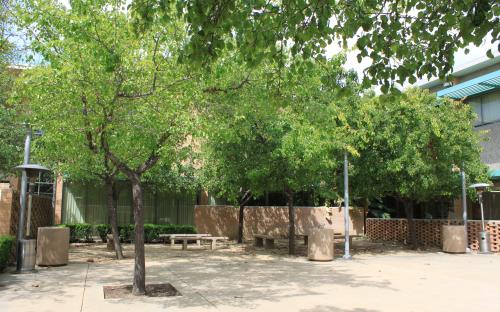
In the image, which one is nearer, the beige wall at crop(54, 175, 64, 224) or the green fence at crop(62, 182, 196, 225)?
the beige wall at crop(54, 175, 64, 224)

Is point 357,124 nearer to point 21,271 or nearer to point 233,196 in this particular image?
point 233,196

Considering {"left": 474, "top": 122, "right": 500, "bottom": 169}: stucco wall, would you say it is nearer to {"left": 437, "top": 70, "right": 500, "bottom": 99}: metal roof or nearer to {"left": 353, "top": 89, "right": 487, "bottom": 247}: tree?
{"left": 437, "top": 70, "right": 500, "bottom": 99}: metal roof

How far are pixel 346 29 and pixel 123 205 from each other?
20.2 metres

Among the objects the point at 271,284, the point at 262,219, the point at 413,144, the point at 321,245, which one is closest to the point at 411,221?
the point at 413,144

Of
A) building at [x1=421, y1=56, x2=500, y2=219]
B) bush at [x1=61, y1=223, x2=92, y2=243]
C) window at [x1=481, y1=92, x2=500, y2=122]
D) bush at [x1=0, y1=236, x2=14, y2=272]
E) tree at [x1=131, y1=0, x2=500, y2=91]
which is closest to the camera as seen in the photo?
tree at [x1=131, y1=0, x2=500, y2=91]

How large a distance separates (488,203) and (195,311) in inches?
777

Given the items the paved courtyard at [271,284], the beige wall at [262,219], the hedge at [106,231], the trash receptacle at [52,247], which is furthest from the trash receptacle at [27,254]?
the beige wall at [262,219]

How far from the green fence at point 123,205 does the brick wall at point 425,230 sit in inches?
373

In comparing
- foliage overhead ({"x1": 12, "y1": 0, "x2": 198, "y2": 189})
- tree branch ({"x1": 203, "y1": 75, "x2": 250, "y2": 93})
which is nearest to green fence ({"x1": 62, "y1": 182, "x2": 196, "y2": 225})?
tree branch ({"x1": 203, "y1": 75, "x2": 250, "y2": 93})

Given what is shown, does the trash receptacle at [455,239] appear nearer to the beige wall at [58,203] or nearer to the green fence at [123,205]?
the green fence at [123,205]

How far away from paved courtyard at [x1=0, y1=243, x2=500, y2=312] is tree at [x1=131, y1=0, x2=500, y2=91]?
409cm

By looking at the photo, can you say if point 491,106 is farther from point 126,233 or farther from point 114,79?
point 114,79

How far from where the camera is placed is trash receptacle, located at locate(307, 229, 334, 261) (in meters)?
15.4

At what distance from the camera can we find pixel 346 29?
21.1 ft
